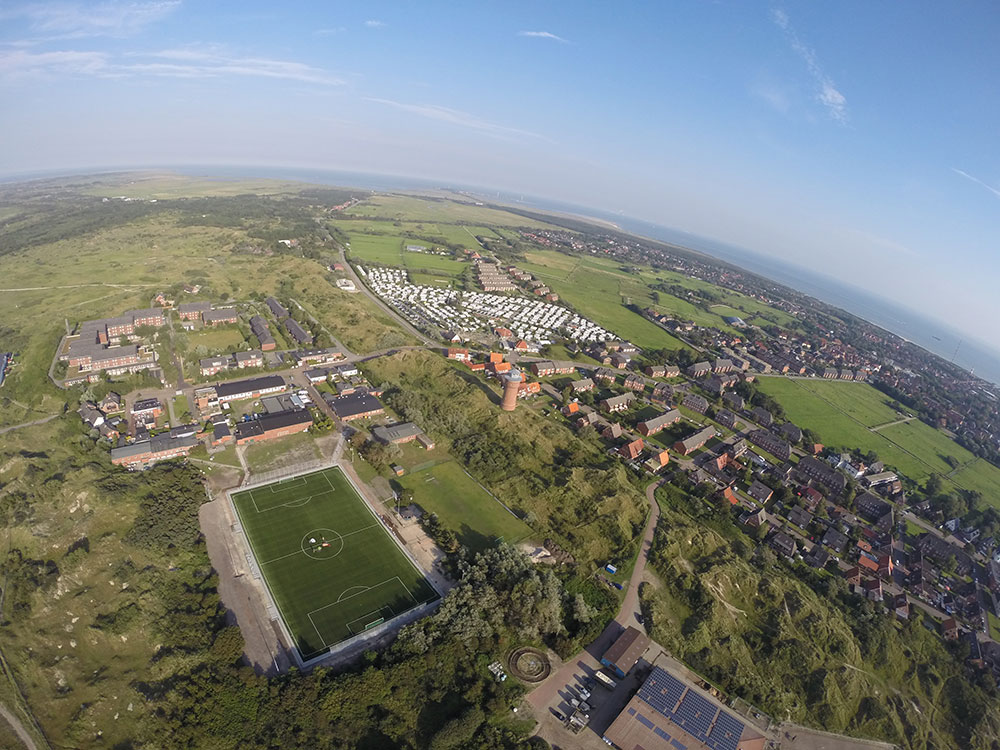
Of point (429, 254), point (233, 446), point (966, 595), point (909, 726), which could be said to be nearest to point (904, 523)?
point (966, 595)

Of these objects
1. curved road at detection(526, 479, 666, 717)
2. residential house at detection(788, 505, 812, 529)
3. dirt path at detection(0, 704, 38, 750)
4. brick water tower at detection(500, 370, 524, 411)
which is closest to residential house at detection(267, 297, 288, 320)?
brick water tower at detection(500, 370, 524, 411)

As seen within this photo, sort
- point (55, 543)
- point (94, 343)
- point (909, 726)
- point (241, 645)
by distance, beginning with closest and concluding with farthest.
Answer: point (241, 645)
point (909, 726)
point (55, 543)
point (94, 343)

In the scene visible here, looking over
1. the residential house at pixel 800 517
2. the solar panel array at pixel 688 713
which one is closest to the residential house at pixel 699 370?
the residential house at pixel 800 517

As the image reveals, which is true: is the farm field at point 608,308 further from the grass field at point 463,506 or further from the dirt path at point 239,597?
the dirt path at point 239,597

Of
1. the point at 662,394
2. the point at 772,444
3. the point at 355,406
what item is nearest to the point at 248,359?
the point at 355,406

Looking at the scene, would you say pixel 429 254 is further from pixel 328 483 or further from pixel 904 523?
pixel 904 523
